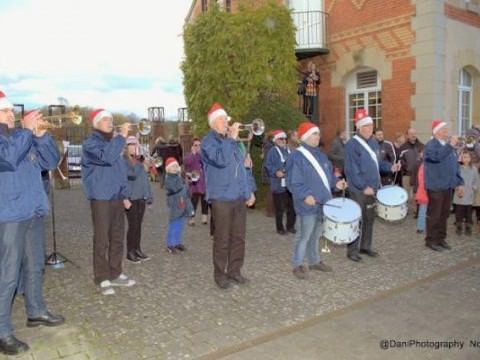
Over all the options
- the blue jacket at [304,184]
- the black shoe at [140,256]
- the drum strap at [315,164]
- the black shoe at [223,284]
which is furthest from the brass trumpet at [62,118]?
the drum strap at [315,164]

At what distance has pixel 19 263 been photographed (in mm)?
4145

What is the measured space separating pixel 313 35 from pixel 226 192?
34.1 ft

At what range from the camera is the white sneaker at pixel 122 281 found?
18.9ft

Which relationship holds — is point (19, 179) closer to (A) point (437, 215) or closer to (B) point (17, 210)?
(B) point (17, 210)

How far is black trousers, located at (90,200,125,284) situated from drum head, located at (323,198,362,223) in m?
2.53

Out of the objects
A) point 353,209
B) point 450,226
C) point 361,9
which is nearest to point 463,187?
point 450,226

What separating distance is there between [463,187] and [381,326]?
185 inches

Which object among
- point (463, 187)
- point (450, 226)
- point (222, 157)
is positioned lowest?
point (450, 226)

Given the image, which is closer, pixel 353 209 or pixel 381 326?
pixel 381 326

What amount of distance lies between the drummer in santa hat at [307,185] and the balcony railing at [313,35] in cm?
897

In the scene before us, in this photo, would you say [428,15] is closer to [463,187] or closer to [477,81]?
[477,81]

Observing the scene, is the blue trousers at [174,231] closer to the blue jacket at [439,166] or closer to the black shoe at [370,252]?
the black shoe at [370,252]

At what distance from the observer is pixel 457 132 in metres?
13.0

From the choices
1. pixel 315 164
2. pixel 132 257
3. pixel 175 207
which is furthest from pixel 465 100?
pixel 132 257
